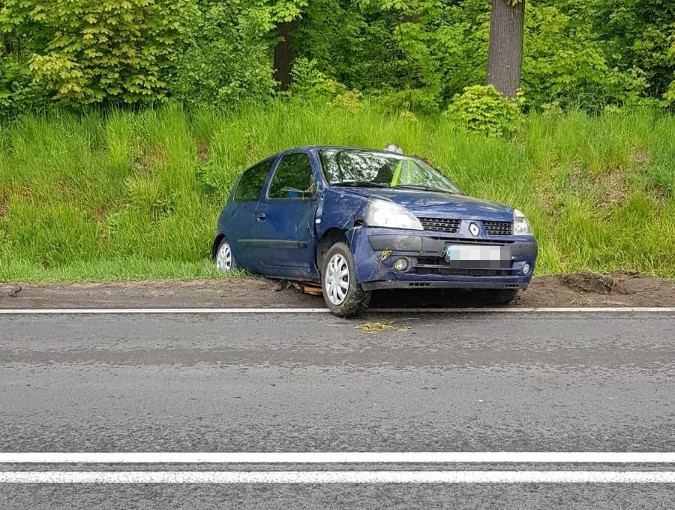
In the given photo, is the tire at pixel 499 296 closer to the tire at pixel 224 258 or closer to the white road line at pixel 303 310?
the white road line at pixel 303 310

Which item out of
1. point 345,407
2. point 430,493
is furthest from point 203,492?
point 345,407

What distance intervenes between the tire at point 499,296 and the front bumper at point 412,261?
753 mm

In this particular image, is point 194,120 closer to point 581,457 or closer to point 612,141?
point 612,141

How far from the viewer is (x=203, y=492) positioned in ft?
10.5

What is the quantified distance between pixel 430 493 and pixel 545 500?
0.46 metres

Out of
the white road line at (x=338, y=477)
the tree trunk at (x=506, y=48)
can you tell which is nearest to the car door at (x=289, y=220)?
the white road line at (x=338, y=477)

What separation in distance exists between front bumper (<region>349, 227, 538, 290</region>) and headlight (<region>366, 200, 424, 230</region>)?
0.07 meters

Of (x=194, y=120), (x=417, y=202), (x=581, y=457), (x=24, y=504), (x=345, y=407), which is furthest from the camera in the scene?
(x=194, y=120)

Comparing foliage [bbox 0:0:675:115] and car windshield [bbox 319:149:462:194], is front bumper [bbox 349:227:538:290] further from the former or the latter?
foliage [bbox 0:0:675:115]

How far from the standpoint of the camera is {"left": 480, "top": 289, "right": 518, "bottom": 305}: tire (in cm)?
765

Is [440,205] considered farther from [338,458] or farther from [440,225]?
[338,458]

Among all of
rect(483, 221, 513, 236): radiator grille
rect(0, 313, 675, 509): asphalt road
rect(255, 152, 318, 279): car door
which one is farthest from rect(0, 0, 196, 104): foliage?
rect(483, 221, 513, 236): radiator grille

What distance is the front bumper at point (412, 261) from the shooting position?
6.66 meters

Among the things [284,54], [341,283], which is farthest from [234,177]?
[284,54]
